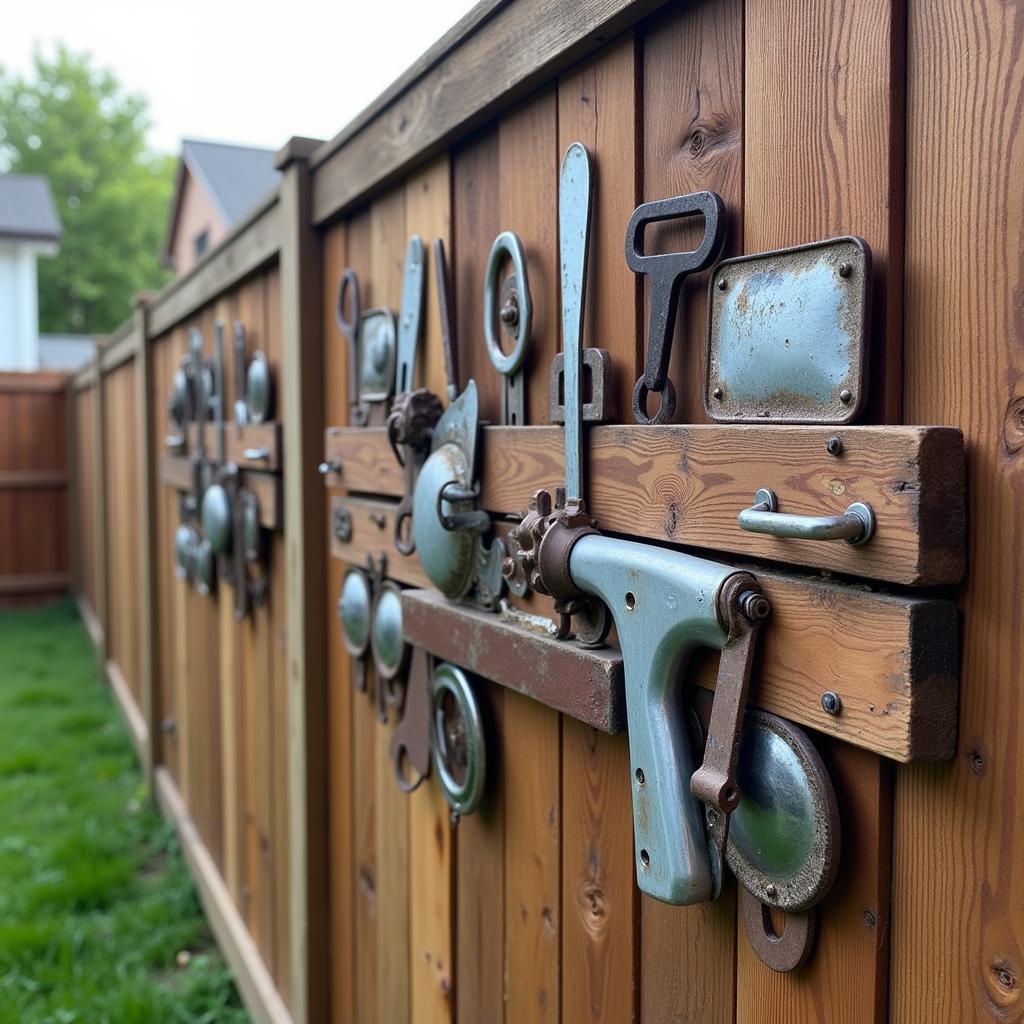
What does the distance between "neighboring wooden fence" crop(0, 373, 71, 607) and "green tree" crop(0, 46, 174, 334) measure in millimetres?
17276

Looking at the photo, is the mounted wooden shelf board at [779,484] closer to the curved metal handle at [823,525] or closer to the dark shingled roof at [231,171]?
the curved metal handle at [823,525]

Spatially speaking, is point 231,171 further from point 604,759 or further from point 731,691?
point 731,691

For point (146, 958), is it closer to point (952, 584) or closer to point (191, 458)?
point (191, 458)

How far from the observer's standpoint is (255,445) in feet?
7.38

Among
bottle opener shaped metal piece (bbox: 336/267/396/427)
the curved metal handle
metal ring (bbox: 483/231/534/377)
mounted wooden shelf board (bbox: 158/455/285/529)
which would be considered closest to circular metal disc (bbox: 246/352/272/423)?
mounted wooden shelf board (bbox: 158/455/285/529)

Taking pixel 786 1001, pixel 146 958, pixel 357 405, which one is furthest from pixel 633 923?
pixel 146 958

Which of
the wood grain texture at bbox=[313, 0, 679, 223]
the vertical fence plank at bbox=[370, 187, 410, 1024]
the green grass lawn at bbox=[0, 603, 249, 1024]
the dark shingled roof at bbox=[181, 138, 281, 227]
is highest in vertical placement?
the dark shingled roof at bbox=[181, 138, 281, 227]

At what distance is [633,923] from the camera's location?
3.25 ft

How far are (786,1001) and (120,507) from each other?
4.88 m

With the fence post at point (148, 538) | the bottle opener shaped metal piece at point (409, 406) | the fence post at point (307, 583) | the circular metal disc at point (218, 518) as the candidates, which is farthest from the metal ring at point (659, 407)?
the fence post at point (148, 538)

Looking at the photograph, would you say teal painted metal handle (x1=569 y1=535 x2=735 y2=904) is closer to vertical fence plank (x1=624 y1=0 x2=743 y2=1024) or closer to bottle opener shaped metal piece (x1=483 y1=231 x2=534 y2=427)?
vertical fence plank (x1=624 y1=0 x2=743 y2=1024)

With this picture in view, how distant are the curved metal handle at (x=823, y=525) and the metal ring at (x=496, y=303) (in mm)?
460

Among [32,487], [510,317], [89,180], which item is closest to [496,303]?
[510,317]

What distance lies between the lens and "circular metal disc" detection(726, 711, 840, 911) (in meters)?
0.73
